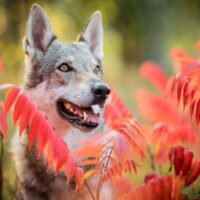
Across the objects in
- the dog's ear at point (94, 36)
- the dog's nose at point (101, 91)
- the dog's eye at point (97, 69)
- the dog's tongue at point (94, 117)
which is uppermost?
the dog's ear at point (94, 36)

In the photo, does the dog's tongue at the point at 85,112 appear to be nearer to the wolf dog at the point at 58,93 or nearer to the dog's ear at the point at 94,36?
the wolf dog at the point at 58,93

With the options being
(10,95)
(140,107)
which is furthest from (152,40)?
(10,95)

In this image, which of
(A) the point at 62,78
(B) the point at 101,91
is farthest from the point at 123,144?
(A) the point at 62,78

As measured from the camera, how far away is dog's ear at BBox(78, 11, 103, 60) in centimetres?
292

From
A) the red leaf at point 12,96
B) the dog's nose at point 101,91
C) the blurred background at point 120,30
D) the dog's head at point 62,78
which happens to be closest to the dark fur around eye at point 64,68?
the dog's head at point 62,78

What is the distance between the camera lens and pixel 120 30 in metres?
4.29

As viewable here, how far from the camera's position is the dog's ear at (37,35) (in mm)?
2711

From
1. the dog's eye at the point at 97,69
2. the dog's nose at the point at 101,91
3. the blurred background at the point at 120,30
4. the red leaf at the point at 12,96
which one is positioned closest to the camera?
the red leaf at the point at 12,96

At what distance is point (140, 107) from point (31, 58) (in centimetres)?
133

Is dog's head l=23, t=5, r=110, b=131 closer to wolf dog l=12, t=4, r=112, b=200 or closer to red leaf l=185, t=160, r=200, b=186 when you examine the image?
wolf dog l=12, t=4, r=112, b=200

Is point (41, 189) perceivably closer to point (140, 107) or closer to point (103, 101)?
point (103, 101)

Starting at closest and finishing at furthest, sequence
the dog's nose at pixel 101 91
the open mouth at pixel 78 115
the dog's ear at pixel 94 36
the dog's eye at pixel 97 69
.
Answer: the dog's nose at pixel 101 91, the open mouth at pixel 78 115, the dog's eye at pixel 97 69, the dog's ear at pixel 94 36

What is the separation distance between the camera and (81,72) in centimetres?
271

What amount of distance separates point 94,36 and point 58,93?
457 millimetres
